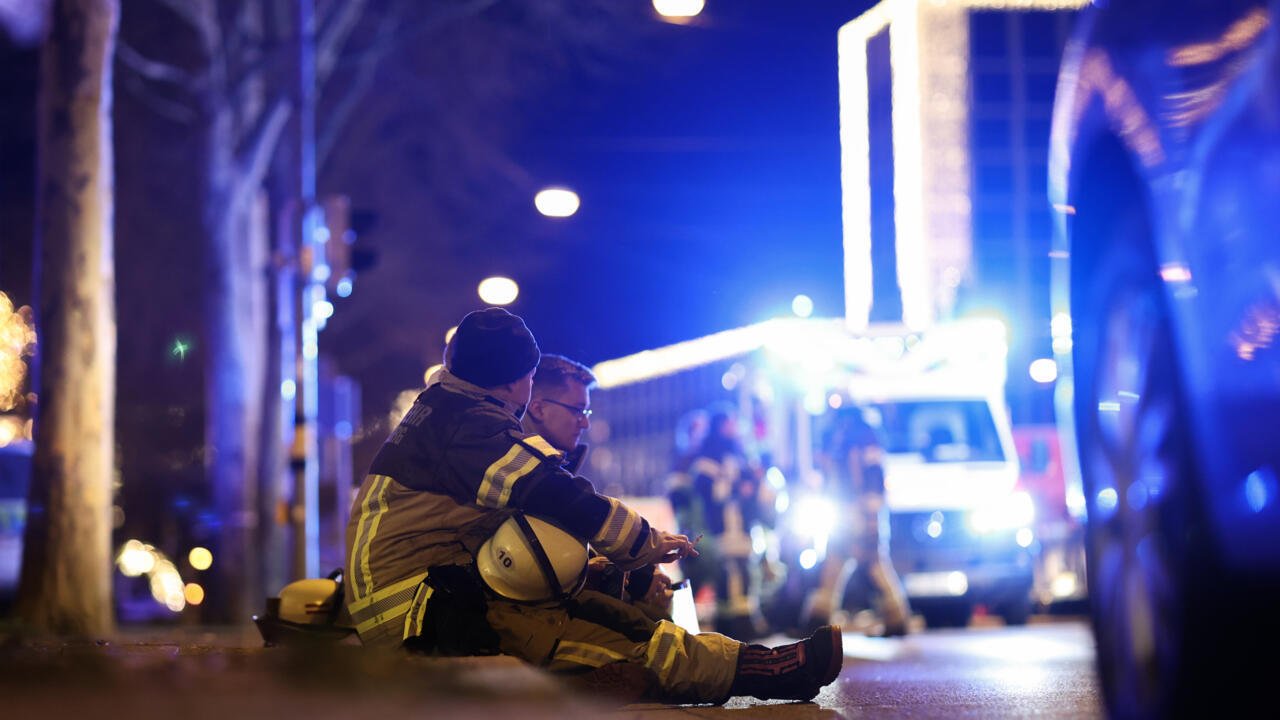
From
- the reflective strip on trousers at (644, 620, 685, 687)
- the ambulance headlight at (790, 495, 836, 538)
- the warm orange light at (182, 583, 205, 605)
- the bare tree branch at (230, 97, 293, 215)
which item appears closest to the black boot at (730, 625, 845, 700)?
the reflective strip on trousers at (644, 620, 685, 687)

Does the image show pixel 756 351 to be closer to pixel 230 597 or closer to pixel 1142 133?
pixel 230 597

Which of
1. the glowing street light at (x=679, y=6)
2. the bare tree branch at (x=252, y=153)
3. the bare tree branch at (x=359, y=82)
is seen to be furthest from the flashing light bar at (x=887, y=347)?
the bare tree branch at (x=359, y=82)

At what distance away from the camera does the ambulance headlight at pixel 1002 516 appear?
14602mm

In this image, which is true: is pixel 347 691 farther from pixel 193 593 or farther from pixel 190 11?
pixel 190 11

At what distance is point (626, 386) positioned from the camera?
2486cm

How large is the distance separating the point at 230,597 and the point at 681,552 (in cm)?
1309

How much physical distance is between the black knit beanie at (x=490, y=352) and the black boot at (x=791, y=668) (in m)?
1.26

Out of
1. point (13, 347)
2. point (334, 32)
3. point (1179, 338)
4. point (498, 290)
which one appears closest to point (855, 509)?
point (1179, 338)

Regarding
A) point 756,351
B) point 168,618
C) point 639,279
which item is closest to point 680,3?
point 756,351

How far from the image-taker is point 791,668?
575cm

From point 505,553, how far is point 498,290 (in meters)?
23.6

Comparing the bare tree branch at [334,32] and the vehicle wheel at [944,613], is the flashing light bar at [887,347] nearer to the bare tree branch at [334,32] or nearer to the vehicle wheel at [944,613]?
the vehicle wheel at [944,613]

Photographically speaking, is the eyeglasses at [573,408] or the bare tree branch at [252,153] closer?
the eyeglasses at [573,408]

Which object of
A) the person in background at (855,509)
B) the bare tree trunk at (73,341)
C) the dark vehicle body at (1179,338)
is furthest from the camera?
the person in background at (855,509)
